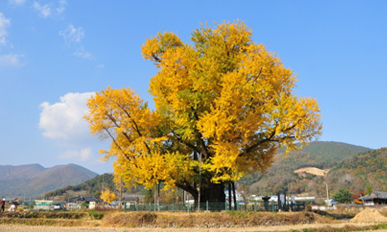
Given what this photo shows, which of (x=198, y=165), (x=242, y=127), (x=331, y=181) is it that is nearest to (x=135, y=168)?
(x=198, y=165)

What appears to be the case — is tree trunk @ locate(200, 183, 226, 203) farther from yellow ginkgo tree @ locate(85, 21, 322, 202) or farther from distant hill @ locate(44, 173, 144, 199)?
distant hill @ locate(44, 173, 144, 199)

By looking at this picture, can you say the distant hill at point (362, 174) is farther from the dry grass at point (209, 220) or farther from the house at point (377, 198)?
the dry grass at point (209, 220)

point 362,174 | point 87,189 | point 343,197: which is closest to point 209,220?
point 343,197

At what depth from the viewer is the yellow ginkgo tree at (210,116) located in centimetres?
2288

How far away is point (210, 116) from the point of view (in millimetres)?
23000

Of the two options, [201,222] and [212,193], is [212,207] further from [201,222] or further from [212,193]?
[201,222]

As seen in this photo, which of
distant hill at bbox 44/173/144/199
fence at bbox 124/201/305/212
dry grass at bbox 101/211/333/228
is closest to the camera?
dry grass at bbox 101/211/333/228

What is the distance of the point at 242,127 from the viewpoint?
74.4 feet

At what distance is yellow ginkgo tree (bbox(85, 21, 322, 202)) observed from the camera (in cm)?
2288

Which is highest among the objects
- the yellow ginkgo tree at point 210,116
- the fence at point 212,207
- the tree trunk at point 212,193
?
the yellow ginkgo tree at point 210,116

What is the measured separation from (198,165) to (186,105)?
16.3 feet

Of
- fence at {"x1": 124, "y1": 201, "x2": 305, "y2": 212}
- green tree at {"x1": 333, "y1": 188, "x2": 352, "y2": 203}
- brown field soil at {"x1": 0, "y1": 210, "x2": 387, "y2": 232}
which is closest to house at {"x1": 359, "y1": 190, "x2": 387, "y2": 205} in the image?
green tree at {"x1": 333, "y1": 188, "x2": 352, "y2": 203}

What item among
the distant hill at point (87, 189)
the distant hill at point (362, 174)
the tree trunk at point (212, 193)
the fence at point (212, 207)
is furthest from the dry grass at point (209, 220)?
the distant hill at point (87, 189)

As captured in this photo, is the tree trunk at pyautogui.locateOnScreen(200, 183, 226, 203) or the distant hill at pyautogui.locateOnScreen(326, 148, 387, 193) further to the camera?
the distant hill at pyautogui.locateOnScreen(326, 148, 387, 193)
